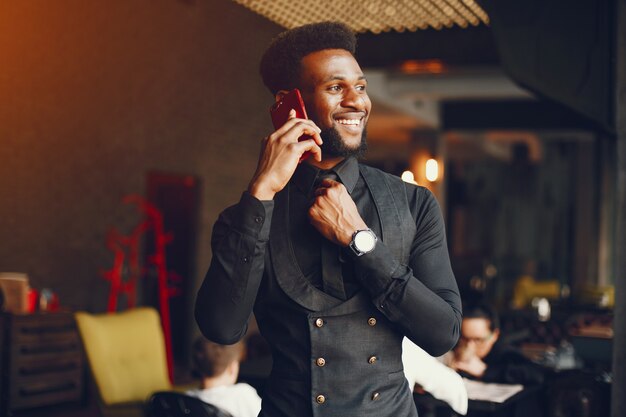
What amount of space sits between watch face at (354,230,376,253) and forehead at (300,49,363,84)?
281 millimetres

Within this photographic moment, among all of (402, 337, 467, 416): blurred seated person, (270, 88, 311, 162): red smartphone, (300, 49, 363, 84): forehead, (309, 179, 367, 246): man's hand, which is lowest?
(402, 337, 467, 416): blurred seated person

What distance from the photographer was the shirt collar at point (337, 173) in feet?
4.96

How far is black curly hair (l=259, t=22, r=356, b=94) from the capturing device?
4.85 feet

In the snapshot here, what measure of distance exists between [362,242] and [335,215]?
0.24 feet

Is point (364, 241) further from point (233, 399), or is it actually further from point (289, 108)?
point (233, 399)

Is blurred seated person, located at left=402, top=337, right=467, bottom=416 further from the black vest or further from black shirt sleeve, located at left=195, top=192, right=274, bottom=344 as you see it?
black shirt sleeve, located at left=195, top=192, right=274, bottom=344

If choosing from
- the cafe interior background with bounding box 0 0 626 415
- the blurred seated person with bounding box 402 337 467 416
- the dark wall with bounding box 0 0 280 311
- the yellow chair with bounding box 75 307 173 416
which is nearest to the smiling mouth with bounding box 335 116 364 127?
the blurred seated person with bounding box 402 337 467 416

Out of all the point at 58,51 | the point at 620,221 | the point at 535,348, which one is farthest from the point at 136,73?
the point at 620,221

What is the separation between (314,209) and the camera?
1.41 m

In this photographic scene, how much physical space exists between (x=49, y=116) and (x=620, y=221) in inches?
191

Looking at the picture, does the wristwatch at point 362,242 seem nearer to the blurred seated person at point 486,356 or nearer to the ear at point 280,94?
the ear at point 280,94

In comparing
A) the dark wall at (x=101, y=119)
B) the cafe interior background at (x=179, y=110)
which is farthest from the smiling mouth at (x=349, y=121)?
the dark wall at (x=101, y=119)

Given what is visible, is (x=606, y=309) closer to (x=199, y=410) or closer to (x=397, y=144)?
(x=199, y=410)

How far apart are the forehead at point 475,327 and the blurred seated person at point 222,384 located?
1262 mm
